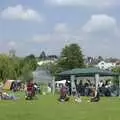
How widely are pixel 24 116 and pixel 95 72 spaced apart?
103 feet

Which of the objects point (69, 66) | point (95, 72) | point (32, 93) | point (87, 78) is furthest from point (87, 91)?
point (69, 66)

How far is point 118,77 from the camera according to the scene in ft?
188

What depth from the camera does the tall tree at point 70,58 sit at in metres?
131

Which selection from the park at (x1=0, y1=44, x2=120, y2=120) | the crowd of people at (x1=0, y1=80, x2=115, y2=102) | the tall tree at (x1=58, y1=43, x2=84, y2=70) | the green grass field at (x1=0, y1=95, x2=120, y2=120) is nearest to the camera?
the green grass field at (x1=0, y1=95, x2=120, y2=120)

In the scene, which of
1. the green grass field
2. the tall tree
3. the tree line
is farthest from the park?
the tall tree

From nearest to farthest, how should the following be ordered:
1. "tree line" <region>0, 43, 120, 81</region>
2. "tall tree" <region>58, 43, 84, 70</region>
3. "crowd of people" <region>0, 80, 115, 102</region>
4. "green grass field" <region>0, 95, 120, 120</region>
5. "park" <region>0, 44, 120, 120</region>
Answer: "green grass field" <region>0, 95, 120, 120</region>
"park" <region>0, 44, 120, 120</region>
"crowd of people" <region>0, 80, 115, 102</region>
"tree line" <region>0, 43, 120, 81</region>
"tall tree" <region>58, 43, 84, 70</region>

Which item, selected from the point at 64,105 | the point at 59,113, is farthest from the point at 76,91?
the point at 59,113

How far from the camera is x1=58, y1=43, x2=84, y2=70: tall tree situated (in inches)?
5172

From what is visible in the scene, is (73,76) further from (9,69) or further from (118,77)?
(9,69)

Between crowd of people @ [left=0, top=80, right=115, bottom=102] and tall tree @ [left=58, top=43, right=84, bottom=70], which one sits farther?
tall tree @ [left=58, top=43, right=84, bottom=70]

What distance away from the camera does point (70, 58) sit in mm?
133250

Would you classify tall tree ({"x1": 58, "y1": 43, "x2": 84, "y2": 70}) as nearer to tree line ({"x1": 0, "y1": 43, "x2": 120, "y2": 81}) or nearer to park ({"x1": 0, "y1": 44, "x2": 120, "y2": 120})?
tree line ({"x1": 0, "y1": 43, "x2": 120, "y2": 81})

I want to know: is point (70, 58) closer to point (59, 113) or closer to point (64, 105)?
point (64, 105)

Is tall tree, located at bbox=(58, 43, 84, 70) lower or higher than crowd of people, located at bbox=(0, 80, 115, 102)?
Result: higher
